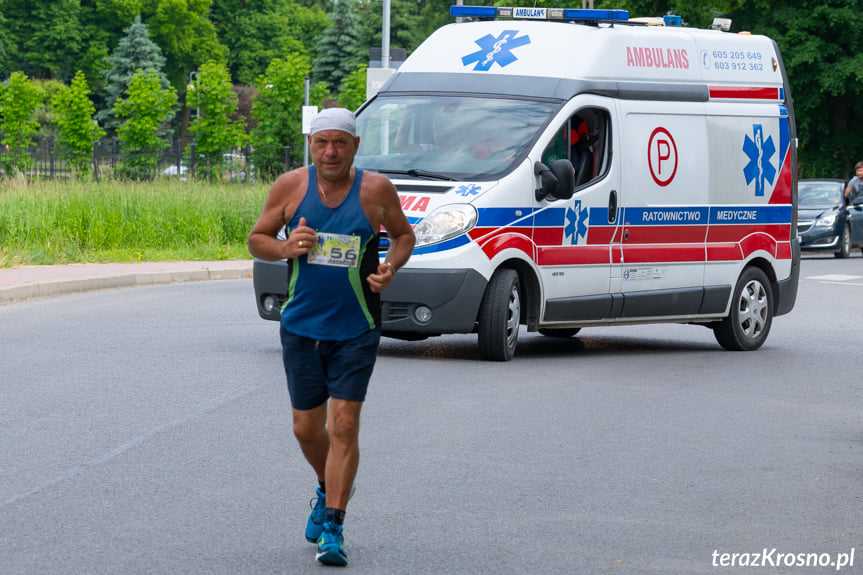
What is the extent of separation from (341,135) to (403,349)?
761cm

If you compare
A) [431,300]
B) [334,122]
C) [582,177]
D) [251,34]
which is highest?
[251,34]

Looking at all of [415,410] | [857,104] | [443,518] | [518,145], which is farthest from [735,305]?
[857,104]

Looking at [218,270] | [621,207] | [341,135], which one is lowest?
[218,270]

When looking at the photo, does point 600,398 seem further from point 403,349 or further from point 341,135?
point 341,135

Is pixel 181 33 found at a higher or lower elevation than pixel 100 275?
higher

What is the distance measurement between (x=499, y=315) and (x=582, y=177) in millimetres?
1688

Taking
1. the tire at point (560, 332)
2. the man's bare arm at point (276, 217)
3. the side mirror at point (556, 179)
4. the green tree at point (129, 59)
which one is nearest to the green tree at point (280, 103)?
the tire at point (560, 332)

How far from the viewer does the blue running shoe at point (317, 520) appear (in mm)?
5875

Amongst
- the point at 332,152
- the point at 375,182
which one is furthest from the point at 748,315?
the point at 332,152

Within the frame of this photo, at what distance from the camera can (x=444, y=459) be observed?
7.95 meters

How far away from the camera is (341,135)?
18.7 ft

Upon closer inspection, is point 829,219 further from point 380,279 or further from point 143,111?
point 380,279

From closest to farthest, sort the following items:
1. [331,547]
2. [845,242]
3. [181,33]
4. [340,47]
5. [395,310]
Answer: [331,547] → [395,310] → [845,242] → [340,47] → [181,33]

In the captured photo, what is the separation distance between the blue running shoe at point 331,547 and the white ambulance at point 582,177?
19.4 feet
